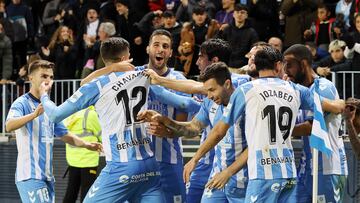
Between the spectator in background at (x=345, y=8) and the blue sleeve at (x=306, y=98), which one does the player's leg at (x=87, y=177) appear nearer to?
the spectator in background at (x=345, y=8)

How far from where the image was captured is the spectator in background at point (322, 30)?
57.0 ft

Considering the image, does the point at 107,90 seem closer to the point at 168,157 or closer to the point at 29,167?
the point at 168,157

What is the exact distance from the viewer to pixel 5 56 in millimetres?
20078

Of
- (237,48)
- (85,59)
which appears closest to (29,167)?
(237,48)

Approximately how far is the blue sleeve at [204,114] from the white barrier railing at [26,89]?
768 cm

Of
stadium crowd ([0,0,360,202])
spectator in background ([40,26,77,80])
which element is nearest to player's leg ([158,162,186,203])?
stadium crowd ([0,0,360,202])

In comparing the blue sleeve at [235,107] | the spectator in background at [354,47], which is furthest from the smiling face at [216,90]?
the spectator in background at [354,47]

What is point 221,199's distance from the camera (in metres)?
10.4

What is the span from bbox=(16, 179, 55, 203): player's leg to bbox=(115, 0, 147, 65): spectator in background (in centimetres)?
704

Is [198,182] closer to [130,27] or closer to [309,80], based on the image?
[309,80]

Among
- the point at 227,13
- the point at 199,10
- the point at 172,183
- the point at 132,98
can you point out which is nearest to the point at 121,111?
the point at 132,98

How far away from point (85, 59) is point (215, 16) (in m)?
2.70

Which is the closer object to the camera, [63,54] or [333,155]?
[333,155]

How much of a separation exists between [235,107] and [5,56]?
37.2ft
